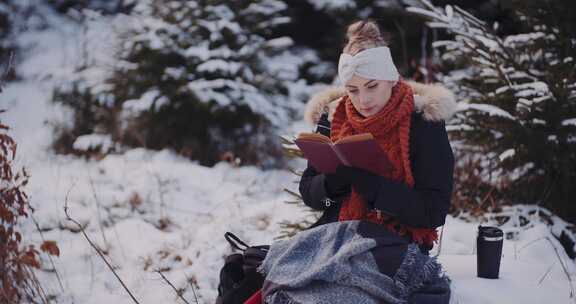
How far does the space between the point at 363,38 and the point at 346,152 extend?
1.78 ft

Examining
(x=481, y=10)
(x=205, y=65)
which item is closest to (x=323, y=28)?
(x=481, y=10)

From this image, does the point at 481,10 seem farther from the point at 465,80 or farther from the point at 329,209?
the point at 329,209

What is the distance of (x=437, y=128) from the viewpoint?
2164mm

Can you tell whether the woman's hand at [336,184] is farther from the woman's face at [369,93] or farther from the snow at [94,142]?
the snow at [94,142]

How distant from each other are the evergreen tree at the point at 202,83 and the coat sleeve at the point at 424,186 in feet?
12.5

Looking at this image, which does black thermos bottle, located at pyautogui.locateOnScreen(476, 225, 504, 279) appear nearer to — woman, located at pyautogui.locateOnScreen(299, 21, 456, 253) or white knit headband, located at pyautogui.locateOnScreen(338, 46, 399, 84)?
woman, located at pyautogui.locateOnScreen(299, 21, 456, 253)

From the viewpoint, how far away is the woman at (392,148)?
6.66ft

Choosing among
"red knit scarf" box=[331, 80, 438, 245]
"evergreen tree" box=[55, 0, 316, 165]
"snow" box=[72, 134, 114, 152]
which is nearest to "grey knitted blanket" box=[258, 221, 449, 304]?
"red knit scarf" box=[331, 80, 438, 245]

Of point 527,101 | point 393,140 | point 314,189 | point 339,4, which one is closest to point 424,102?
point 393,140

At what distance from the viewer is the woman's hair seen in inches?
86.6

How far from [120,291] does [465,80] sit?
279cm

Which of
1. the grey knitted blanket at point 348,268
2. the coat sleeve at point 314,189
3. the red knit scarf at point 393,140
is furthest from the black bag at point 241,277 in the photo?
the red knit scarf at point 393,140

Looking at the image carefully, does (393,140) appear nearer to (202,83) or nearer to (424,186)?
(424,186)

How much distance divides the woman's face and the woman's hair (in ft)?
0.40
